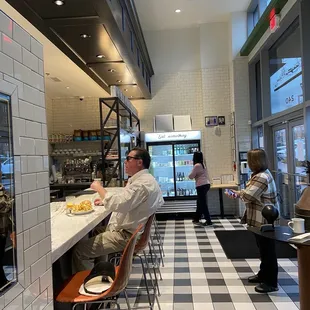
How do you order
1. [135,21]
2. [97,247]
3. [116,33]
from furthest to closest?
[135,21]
[116,33]
[97,247]

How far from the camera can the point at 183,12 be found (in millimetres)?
6602

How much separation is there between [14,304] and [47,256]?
31 cm

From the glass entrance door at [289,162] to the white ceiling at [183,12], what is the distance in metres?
2.76

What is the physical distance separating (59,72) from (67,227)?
12.7 ft

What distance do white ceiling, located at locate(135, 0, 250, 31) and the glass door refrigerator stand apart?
253 cm

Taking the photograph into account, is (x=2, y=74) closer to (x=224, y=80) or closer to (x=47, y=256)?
(x=47, y=256)

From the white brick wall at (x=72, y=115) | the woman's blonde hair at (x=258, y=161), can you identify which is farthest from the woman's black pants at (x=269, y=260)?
the white brick wall at (x=72, y=115)

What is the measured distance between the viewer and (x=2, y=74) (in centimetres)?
107

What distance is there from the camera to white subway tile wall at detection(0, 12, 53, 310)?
1.12 m

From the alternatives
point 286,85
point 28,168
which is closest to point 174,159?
point 286,85

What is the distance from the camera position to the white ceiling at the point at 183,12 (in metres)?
6.17

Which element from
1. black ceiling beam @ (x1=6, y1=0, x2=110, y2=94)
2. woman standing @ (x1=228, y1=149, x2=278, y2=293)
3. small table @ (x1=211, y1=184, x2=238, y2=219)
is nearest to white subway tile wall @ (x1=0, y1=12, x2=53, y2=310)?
→ black ceiling beam @ (x1=6, y1=0, x2=110, y2=94)

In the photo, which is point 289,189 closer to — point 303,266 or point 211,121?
point 211,121

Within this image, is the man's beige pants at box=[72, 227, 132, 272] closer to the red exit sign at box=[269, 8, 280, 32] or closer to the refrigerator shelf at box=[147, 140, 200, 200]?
the red exit sign at box=[269, 8, 280, 32]
